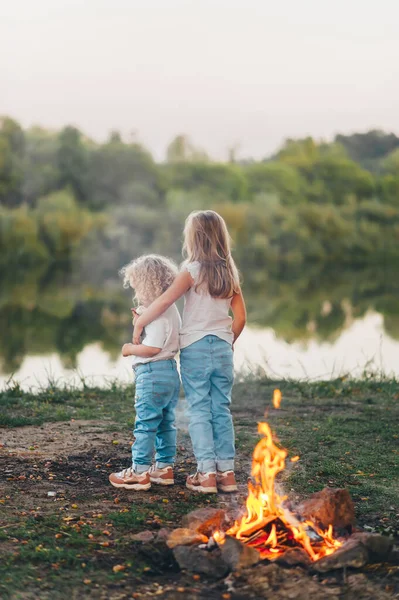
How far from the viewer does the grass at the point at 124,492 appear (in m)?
3.77

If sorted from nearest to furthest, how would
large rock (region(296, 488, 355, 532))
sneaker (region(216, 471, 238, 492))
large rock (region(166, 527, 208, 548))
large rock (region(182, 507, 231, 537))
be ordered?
large rock (region(166, 527, 208, 548)), large rock (region(182, 507, 231, 537)), large rock (region(296, 488, 355, 532)), sneaker (region(216, 471, 238, 492))

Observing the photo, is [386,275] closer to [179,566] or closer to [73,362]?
[73,362]

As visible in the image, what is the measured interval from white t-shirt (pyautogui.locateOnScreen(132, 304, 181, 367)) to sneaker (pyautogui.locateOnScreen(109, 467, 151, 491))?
0.69 meters

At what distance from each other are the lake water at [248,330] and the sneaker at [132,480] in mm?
3864

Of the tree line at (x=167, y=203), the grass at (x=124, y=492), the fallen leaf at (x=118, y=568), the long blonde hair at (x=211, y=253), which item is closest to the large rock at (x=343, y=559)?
the grass at (x=124, y=492)

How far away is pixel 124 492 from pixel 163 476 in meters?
0.29

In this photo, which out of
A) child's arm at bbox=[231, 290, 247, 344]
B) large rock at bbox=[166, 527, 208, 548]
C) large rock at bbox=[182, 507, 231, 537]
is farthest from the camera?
child's arm at bbox=[231, 290, 247, 344]

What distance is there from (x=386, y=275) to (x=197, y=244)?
39444 mm

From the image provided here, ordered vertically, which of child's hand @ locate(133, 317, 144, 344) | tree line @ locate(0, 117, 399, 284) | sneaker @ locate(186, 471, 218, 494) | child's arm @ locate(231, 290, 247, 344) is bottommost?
sneaker @ locate(186, 471, 218, 494)

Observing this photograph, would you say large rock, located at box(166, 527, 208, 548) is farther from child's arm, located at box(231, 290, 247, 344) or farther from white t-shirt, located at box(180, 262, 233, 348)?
child's arm, located at box(231, 290, 247, 344)

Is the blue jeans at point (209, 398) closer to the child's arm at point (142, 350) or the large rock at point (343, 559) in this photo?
the child's arm at point (142, 350)

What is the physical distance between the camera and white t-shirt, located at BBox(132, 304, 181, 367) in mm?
4980

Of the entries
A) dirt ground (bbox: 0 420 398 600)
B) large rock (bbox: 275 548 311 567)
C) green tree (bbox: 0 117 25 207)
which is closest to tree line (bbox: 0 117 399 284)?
green tree (bbox: 0 117 25 207)

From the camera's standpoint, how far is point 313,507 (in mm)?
4227
